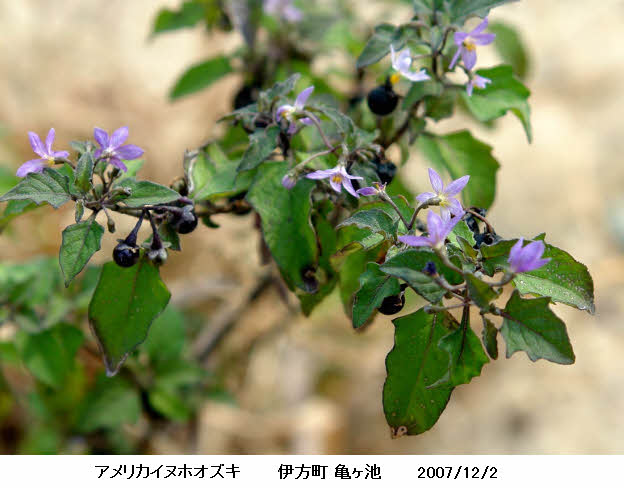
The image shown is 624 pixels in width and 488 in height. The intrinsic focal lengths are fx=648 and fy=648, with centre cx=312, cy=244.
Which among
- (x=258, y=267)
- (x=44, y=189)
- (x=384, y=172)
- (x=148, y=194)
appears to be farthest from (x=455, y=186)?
(x=258, y=267)

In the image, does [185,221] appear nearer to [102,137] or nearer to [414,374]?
[102,137]

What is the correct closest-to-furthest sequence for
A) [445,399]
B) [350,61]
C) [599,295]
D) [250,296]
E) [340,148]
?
[445,399], [340,148], [250,296], [350,61], [599,295]

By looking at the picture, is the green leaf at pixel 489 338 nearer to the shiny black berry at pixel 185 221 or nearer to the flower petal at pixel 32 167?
Result: the shiny black berry at pixel 185 221

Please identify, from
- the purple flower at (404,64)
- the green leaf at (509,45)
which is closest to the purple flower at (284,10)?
the green leaf at (509,45)

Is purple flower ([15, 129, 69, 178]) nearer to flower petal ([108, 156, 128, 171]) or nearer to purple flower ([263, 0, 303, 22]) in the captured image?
flower petal ([108, 156, 128, 171])

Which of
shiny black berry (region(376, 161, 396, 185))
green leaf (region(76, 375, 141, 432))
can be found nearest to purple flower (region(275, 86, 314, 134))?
shiny black berry (region(376, 161, 396, 185))
